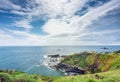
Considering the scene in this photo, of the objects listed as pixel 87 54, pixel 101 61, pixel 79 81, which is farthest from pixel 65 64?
pixel 79 81

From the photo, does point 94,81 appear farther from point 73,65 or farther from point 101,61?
point 73,65

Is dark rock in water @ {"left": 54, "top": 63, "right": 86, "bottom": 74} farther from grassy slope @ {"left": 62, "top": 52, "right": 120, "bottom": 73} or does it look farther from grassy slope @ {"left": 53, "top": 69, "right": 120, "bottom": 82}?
grassy slope @ {"left": 53, "top": 69, "right": 120, "bottom": 82}

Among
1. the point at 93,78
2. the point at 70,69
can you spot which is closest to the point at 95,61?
the point at 70,69

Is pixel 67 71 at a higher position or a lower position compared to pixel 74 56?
lower

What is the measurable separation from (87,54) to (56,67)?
36.1 m

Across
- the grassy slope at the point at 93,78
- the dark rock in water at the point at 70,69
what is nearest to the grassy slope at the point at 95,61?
the dark rock in water at the point at 70,69

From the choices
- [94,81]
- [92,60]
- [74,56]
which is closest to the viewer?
[94,81]

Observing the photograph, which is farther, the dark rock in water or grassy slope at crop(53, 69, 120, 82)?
the dark rock in water

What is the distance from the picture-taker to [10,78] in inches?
1537

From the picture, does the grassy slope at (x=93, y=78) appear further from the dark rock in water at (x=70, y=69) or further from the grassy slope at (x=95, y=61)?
the dark rock in water at (x=70, y=69)

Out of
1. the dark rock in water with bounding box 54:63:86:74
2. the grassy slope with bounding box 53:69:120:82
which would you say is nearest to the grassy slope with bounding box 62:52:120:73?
the dark rock in water with bounding box 54:63:86:74

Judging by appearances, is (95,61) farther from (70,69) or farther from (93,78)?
(93,78)

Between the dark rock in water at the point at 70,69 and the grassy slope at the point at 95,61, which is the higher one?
the grassy slope at the point at 95,61

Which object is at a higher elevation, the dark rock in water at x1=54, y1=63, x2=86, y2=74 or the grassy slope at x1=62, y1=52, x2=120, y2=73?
the grassy slope at x1=62, y1=52, x2=120, y2=73
